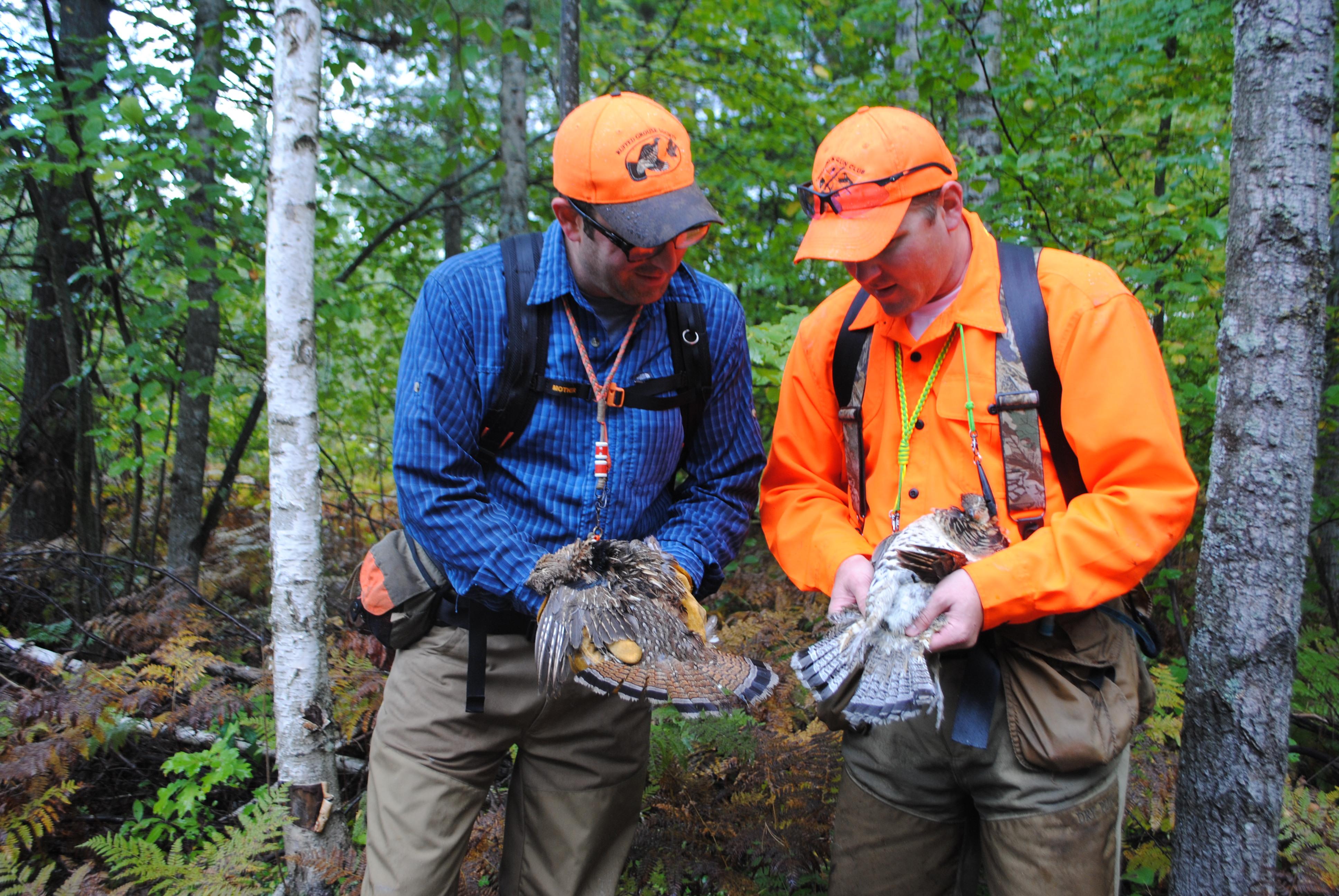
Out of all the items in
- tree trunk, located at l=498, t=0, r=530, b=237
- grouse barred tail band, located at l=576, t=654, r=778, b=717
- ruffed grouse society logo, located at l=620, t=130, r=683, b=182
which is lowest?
grouse barred tail band, located at l=576, t=654, r=778, b=717

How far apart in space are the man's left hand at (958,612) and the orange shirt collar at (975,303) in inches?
28.7

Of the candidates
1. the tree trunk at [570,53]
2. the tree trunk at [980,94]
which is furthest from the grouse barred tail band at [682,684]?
the tree trunk at [980,94]

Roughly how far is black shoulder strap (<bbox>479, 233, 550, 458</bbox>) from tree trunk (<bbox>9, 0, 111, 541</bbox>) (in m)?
4.71

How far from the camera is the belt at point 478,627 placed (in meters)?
2.44

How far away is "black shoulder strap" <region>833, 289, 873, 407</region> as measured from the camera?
2.58m

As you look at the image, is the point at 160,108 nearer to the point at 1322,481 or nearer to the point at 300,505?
the point at 300,505

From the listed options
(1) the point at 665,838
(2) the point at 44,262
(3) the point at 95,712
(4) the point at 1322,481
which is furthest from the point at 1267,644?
(2) the point at 44,262

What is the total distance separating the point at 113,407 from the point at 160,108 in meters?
2.46

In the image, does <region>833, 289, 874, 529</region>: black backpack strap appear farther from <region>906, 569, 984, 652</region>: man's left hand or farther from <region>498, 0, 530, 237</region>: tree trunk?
<region>498, 0, 530, 237</region>: tree trunk

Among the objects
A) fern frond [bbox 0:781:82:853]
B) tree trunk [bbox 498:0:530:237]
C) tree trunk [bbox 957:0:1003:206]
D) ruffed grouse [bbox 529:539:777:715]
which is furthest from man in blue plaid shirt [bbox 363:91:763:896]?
tree trunk [bbox 957:0:1003:206]

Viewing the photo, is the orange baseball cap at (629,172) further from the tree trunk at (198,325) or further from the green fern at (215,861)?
the tree trunk at (198,325)

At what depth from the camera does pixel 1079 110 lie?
5914 millimetres

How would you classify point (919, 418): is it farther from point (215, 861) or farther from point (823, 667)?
point (215, 861)

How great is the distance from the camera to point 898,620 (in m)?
2.12
